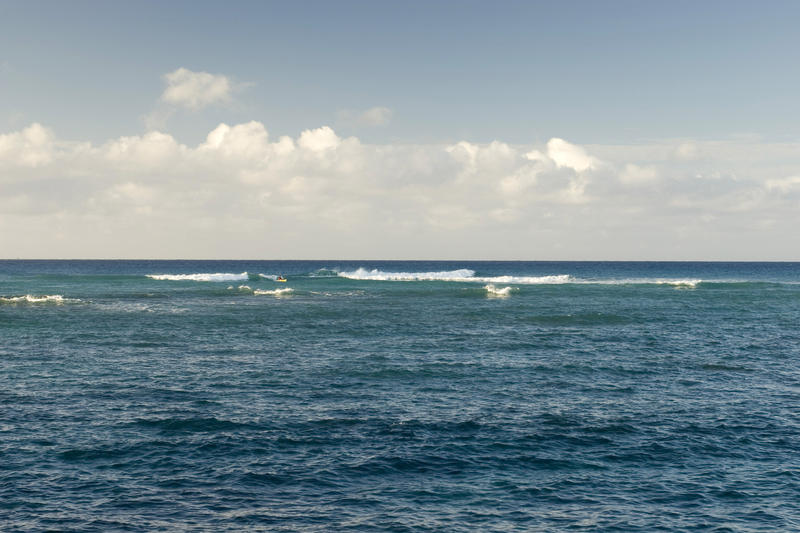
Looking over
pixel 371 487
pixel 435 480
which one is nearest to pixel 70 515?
pixel 371 487

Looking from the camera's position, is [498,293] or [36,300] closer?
[36,300]

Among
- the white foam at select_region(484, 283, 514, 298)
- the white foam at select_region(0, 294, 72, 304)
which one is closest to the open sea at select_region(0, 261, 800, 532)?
the white foam at select_region(0, 294, 72, 304)

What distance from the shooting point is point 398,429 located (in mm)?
29672

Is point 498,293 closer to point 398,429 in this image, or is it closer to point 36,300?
point 36,300

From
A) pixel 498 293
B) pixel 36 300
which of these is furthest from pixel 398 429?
pixel 498 293

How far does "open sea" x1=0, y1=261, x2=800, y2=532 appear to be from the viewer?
836 inches

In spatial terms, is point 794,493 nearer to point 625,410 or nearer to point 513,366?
point 625,410

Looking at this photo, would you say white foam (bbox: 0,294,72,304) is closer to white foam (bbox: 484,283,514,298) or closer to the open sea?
the open sea

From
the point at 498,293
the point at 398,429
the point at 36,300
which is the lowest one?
the point at 398,429

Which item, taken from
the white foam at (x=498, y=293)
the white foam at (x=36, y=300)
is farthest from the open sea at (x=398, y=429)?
the white foam at (x=498, y=293)

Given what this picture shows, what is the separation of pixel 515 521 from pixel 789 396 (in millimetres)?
24488

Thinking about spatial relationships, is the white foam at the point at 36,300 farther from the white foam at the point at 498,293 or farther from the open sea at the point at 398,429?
the white foam at the point at 498,293

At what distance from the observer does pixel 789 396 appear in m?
36.2

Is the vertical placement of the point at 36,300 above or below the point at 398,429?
above
